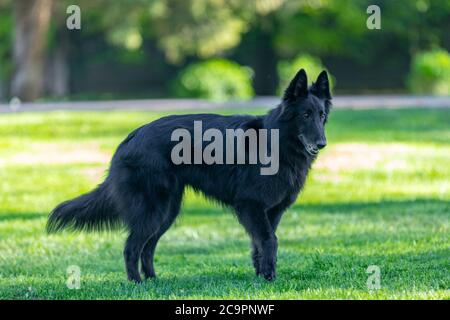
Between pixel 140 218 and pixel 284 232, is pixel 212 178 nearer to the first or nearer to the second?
pixel 140 218

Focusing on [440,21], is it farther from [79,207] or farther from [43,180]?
[79,207]

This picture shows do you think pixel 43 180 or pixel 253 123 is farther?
pixel 43 180

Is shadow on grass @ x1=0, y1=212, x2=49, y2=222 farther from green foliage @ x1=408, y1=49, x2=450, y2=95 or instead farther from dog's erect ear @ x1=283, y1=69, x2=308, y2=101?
green foliage @ x1=408, y1=49, x2=450, y2=95

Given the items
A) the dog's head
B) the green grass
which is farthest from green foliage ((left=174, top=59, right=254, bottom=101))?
the dog's head

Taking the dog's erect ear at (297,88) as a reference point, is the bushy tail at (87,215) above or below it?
below

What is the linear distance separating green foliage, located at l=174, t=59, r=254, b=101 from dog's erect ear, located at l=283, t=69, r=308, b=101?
2356cm

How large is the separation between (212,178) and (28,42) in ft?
77.0

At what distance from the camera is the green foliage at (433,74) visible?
30484mm

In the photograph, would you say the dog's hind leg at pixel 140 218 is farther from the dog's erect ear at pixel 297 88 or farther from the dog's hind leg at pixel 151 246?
the dog's erect ear at pixel 297 88

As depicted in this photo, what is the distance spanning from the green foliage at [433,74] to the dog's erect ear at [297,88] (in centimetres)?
2400

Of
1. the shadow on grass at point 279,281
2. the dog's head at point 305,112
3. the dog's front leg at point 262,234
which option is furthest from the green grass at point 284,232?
the dog's head at point 305,112

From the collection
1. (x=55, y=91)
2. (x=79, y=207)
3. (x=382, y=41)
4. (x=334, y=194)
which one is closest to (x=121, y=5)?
(x=55, y=91)
